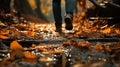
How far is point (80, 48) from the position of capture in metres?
3.37

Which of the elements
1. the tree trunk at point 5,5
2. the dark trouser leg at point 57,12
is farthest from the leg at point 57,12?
the tree trunk at point 5,5

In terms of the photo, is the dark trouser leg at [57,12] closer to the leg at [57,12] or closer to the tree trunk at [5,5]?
the leg at [57,12]

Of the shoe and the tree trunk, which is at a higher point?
the tree trunk

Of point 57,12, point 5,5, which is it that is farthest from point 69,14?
point 5,5

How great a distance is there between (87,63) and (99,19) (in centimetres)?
470

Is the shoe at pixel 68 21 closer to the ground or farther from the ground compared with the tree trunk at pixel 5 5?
closer to the ground

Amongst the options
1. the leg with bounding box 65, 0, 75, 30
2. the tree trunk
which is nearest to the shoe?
the leg with bounding box 65, 0, 75, 30

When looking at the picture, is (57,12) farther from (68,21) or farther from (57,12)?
(68,21)

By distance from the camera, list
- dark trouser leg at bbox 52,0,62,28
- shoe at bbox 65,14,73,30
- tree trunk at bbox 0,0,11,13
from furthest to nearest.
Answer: tree trunk at bbox 0,0,11,13
dark trouser leg at bbox 52,0,62,28
shoe at bbox 65,14,73,30

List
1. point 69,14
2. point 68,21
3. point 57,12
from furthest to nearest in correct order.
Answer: point 57,12, point 69,14, point 68,21

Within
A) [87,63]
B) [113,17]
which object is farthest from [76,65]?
[113,17]

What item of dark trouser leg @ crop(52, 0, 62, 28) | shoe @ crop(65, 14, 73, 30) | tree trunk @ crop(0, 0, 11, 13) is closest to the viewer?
shoe @ crop(65, 14, 73, 30)

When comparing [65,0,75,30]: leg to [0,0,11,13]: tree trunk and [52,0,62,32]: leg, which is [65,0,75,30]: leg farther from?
[0,0,11,13]: tree trunk

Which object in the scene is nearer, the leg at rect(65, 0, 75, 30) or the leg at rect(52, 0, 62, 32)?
the leg at rect(65, 0, 75, 30)
